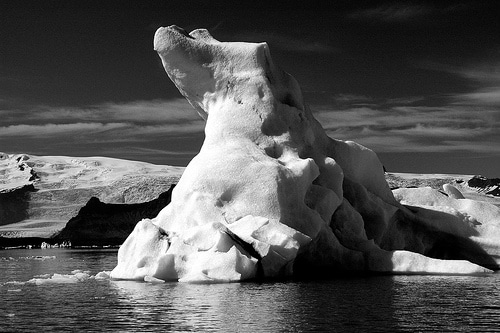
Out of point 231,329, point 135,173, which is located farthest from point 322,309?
point 135,173

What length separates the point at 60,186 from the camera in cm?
9725

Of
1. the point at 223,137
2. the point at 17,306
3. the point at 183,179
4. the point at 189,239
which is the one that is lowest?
the point at 17,306

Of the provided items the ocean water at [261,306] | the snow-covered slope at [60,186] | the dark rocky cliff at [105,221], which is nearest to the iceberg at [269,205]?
the ocean water at [261,306]

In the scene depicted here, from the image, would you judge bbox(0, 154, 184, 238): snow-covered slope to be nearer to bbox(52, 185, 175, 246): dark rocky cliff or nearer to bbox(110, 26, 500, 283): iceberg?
bbox(52, 185, 175, 246): dark rocky cliff

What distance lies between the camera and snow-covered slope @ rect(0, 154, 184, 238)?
84625 millimetres

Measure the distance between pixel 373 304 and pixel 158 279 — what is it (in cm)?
681

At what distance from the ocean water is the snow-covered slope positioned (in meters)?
66.0

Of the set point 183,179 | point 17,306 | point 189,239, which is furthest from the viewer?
point 183,179

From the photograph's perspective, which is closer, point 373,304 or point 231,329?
point 231,329

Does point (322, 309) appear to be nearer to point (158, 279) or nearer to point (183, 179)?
point (158, 279)

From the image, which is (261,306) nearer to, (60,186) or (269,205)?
(269,205)

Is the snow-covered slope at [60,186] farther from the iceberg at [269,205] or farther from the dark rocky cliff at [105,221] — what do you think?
the iceberg at [269,205]

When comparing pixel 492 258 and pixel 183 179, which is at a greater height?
pixel 183 179

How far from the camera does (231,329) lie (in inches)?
421
